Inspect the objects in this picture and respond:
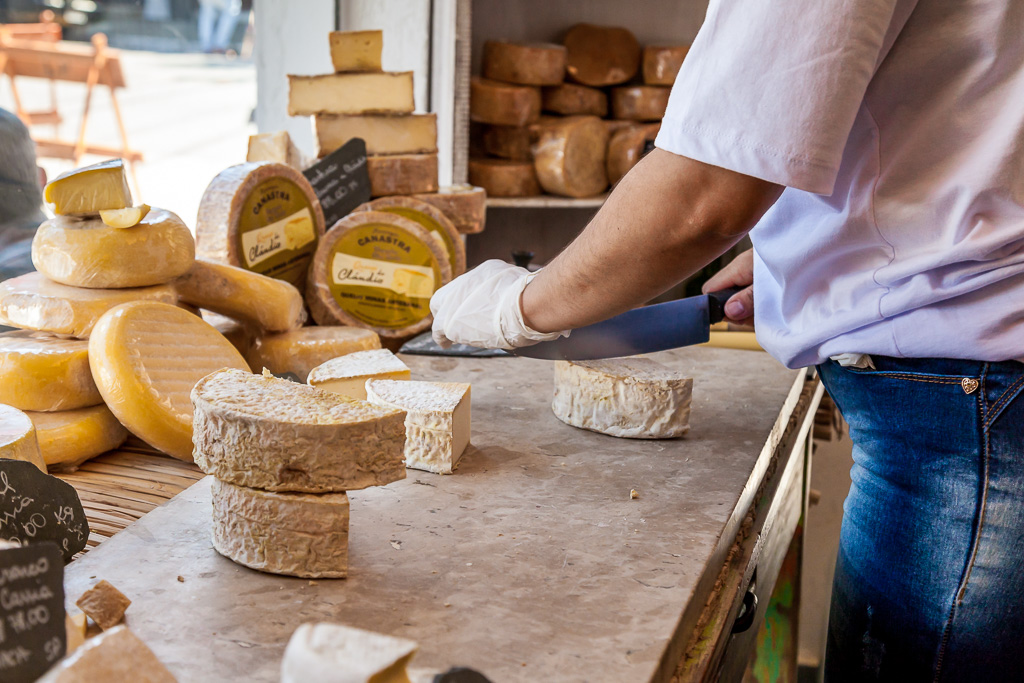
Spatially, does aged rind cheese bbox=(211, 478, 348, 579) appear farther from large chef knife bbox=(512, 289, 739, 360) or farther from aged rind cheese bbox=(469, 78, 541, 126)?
aged rind cheese bbox=(469, 78, 541, 126)

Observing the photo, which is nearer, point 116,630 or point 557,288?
point 116,630

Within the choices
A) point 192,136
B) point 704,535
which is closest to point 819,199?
point 704,535

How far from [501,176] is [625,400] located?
1.48 metres

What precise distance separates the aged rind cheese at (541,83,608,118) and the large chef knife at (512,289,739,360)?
57.7 inches

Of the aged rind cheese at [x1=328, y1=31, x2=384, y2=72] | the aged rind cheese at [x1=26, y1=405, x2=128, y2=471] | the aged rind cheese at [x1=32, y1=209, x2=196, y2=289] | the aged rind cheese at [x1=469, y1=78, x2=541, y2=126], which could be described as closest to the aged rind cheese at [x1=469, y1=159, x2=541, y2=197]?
the aged rind cheese at [x1=469, y1=78, x2=541, y2=126]

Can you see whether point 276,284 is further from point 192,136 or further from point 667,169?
point 192,136

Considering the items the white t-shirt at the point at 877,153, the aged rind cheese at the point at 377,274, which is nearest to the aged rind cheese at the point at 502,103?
the aged rind cheese at the point at 377,274

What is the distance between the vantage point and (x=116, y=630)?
600 millimetres

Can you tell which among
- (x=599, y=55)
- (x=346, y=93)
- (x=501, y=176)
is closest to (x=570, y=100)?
(x=599, y=55)

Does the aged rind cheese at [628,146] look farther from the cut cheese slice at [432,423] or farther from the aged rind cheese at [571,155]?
the cut cheese slice at [432,423]

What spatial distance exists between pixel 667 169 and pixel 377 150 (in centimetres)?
126

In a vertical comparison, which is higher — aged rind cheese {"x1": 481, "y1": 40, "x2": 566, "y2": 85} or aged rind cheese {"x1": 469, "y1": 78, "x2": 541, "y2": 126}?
aged rind cheese {"x1": 481, "y1": 40, "x2": 566, "y2": 85}

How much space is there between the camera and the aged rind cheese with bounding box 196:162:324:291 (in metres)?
1.56

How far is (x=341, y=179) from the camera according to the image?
73.9 inches
